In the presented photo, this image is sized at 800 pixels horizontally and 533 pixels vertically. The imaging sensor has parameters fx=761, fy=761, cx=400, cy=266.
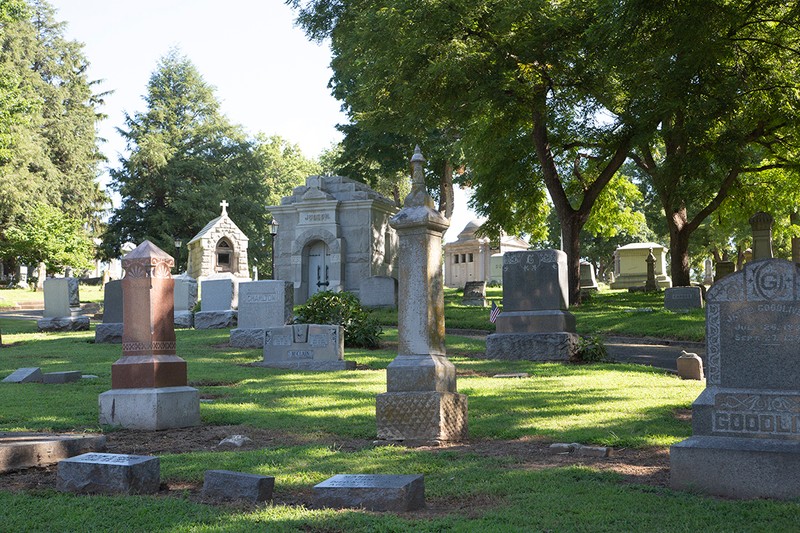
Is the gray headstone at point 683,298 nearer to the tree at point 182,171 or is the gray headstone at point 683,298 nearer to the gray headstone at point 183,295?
the gray headstone at point 183,295

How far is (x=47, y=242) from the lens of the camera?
135 feet

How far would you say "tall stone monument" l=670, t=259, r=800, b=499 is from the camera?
Answer: 17.9 ft

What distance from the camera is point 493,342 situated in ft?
53.2

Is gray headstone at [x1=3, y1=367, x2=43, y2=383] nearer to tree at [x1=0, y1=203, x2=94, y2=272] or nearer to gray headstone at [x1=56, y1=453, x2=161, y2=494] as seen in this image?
gray headstone at [x1=56, y1=453, x2=161, y2=494]

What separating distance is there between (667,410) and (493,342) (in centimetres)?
709

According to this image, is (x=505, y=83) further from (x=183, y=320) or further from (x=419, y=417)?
(x=419, y=417)

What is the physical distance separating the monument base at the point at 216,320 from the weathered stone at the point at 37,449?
55.2ft

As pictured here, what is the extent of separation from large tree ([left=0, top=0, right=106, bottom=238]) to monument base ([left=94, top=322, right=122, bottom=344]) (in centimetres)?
2508

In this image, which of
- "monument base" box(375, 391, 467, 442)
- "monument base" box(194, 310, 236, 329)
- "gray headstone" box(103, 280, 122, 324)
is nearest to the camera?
"monument base" box(375, 391, 467, 442)

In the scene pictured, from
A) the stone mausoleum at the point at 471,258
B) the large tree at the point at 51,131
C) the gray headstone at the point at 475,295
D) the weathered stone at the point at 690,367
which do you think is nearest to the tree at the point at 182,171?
the large tree at the point at 51,131

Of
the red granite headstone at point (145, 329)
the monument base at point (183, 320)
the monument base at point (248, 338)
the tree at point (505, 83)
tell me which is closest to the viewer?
the red granite headstone at point (145, 329)

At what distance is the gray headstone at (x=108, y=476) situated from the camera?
17.7 feet

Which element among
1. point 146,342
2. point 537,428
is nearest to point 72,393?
point 146,342

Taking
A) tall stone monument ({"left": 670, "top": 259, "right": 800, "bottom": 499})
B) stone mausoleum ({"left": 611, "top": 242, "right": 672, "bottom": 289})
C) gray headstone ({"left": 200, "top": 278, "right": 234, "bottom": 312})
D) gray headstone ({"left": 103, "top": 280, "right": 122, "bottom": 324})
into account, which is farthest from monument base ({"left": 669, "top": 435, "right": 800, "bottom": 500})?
stone mausoleum ({"left": 611, "top": 242, "right": 672, "bottom": 289})
